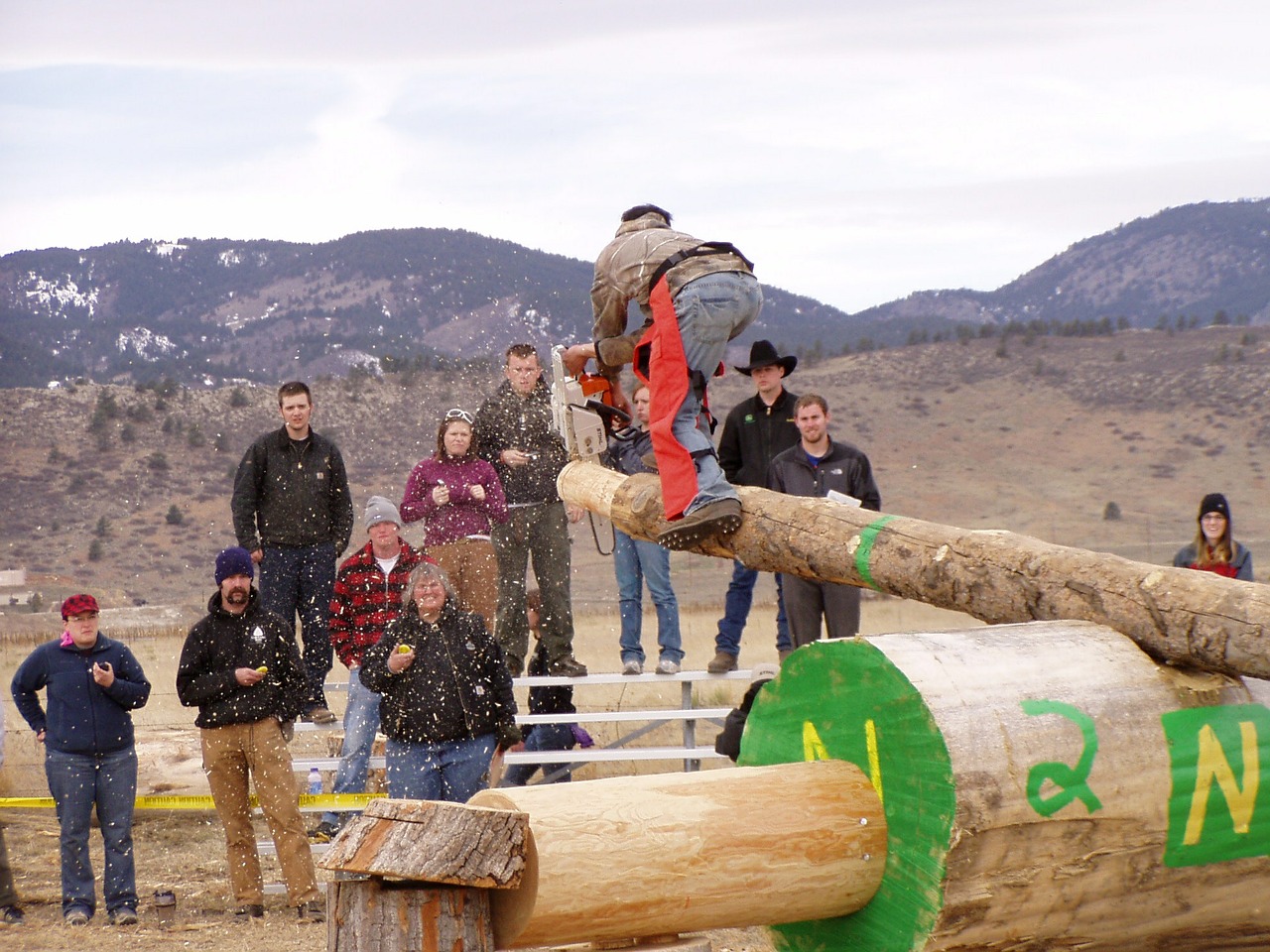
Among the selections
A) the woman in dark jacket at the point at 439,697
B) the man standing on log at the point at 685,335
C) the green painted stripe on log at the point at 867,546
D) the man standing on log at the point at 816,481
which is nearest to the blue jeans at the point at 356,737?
the woman in dark jacket at the point at 439,697

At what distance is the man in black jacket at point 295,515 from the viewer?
27.2 feet

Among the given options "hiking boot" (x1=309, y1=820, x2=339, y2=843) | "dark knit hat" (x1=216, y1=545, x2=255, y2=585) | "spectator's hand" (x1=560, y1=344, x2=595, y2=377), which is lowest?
"hiking boot" (x1=309, y1=820, x2=339, y2=843)

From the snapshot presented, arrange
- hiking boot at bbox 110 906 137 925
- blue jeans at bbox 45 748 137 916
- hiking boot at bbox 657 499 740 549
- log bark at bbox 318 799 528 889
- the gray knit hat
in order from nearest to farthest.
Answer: log bark at bbox 318 799 528 889
hiking boot at bbox 657 499 740 549
hiking boot at bbox 110 906 137 925
blue jeans at bbox 45 748 137 916
the gray knit hat

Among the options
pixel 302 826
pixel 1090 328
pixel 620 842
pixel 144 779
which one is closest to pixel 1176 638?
pixel 620 842

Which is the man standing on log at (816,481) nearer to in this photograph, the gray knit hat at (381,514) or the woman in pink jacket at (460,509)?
the woman in pink jacket at (460,509)

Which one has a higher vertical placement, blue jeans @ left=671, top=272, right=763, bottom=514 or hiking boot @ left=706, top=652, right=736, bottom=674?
blue jeans @ left=671, top=272, right=763, bottom=514

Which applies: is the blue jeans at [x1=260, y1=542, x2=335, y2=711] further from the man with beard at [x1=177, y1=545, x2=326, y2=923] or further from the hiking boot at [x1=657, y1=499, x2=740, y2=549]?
the hiking boot at [x1=657, y1=499, x2=740, y2=549]

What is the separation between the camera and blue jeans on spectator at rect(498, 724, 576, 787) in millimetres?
9180

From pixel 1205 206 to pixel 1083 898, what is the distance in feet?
610

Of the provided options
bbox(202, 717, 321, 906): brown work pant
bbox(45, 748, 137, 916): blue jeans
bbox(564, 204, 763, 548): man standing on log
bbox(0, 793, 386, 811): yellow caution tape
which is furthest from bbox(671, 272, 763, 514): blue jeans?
bbox(45, 748, 137, 916): blue jeans

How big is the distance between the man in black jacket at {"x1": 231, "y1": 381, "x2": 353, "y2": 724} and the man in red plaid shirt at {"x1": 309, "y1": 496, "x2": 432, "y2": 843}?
31 cm

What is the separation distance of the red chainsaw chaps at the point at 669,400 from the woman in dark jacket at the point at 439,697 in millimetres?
2117

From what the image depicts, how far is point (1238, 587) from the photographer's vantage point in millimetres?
3248

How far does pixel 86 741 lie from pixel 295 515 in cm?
171
